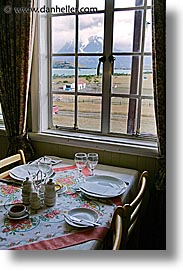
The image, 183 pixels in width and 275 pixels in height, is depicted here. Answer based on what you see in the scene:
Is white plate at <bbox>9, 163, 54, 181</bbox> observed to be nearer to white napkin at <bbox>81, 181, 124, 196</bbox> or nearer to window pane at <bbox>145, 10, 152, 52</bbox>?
white napkin at <bbox>81, 181, 124, 196</bbox>

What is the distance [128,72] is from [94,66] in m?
0.25

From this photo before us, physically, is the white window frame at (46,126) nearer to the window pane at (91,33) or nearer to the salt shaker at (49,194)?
the window pane at (91,33)

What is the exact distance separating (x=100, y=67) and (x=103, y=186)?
0.92 m

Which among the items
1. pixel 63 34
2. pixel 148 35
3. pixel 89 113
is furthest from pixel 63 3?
pixel 89 113

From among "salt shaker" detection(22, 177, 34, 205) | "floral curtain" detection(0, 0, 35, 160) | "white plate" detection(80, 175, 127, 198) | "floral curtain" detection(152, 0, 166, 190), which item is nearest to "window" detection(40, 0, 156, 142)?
"floral curtain" detection(0, 0, 35, 160)

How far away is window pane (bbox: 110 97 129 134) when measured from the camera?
1845 millimetres

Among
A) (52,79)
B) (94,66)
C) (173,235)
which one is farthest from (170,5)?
(52,79)

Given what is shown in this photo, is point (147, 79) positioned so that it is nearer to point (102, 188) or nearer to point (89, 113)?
point (89, 113)

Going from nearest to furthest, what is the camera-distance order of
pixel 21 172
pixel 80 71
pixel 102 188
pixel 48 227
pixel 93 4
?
1. pixel 48 227
2. pixel 102 188
3. pixel 21 172
4. pixel 93 4
5. pixel 80 71

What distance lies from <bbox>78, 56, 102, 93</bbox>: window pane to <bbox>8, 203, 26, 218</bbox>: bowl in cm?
109

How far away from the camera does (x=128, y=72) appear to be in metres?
1.80

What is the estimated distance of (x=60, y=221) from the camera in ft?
3.22

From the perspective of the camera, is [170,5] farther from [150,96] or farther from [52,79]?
[52,79]

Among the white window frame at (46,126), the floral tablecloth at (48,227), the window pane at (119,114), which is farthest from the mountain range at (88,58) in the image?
the floral tablecloth at (48,227)
